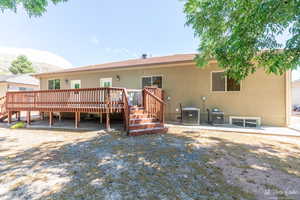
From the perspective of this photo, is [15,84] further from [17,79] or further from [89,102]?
[89,102]

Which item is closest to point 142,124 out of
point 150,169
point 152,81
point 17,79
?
point 150,169

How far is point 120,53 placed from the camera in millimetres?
25203

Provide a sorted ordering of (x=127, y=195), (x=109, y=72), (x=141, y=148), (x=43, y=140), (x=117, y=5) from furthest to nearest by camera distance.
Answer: (x=117, y=5), (x=109, y=72), (x=43, y=140), (x=141, y=148), (x=127, y=195)

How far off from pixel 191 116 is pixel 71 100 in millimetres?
5779

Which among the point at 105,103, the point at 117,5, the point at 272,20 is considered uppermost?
the point at 117,5

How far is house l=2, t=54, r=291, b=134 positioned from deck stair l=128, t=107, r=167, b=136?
1.49 ft

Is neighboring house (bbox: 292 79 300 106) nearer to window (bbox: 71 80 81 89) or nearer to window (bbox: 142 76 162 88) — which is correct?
window (bbox: 142 76 162 88)

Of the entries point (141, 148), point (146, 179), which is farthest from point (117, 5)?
point (146, 179)

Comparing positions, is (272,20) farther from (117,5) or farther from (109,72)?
(117,5)

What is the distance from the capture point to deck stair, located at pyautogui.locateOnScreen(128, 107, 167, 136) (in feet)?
15.9

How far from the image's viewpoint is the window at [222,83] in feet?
22.0

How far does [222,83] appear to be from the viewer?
22.6ft

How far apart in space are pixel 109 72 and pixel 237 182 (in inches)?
334

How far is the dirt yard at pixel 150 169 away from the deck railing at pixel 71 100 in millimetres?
1806
